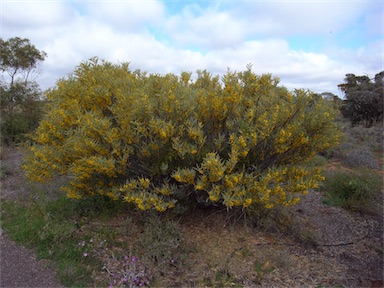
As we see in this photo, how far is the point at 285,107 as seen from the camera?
141 inches

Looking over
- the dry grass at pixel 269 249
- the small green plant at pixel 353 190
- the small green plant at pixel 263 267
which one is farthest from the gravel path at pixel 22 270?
the small green plant at pixel 353 190

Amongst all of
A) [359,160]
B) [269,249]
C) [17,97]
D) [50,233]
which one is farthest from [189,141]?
[17,97]

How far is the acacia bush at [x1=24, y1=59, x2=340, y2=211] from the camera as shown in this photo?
3.29 metres

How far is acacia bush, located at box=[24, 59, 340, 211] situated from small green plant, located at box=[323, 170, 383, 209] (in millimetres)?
1835

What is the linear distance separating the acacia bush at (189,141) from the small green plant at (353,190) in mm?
1835

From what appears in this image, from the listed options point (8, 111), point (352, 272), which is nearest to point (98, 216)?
point (352, 272)

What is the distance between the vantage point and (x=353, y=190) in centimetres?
551

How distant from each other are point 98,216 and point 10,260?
118 cm

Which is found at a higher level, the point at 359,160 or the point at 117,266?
the point at 359,160

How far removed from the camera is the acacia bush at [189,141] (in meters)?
3.29

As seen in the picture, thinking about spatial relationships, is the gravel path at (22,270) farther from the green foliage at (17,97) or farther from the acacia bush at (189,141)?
the green foliage at (17,97)

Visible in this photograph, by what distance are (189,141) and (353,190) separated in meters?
3.38

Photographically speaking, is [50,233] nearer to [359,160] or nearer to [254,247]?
[254,247]

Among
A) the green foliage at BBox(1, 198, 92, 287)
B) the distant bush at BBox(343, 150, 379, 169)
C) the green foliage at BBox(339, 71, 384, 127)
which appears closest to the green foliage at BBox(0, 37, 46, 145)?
the green foliage at BBox(1, 198, 92, 287)
